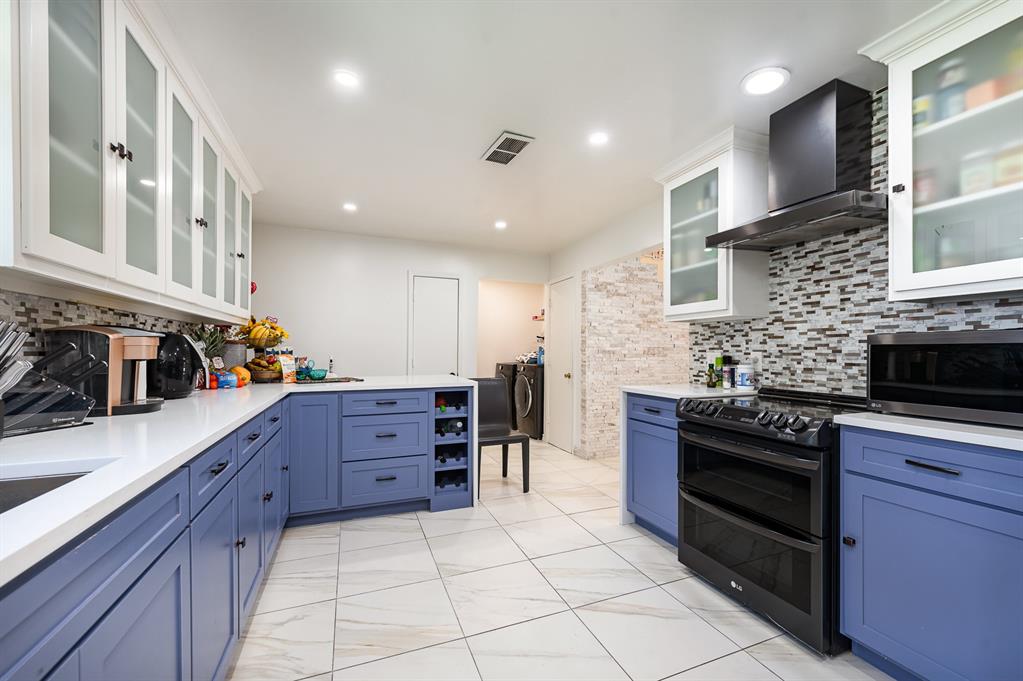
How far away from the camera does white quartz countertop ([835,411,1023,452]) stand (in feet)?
4.18

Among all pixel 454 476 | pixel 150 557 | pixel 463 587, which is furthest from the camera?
pixel 454 476

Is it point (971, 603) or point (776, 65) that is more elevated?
point (776, 65)

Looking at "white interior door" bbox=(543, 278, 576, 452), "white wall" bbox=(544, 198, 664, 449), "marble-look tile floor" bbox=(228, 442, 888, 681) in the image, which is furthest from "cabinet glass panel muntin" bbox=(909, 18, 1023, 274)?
"white interior door" bbox=(543, 278, 576, 452)

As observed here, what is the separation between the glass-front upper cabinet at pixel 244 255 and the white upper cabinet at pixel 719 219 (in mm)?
3062

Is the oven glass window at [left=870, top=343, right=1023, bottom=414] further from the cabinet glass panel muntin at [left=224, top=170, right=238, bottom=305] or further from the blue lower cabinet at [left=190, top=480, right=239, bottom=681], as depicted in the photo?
the cabinet glass panel muntin at [left=224, top=170, right=238, bottom=305]

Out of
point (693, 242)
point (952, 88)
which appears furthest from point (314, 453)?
point (952, 88)

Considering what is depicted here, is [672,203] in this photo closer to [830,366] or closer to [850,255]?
[850,255]

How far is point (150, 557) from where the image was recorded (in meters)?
0.92

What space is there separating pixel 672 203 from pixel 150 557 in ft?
10.4

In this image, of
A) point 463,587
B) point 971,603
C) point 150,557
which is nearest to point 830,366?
point 971,603

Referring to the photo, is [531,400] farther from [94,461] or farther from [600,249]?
[94,461]

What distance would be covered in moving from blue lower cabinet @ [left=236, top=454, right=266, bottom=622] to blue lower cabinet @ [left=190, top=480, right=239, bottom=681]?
0.07 metres

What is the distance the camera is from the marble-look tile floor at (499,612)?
1.61m

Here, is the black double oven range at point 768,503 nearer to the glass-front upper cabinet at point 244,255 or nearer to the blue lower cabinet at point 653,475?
the blue lower cabinet at point 653,475
